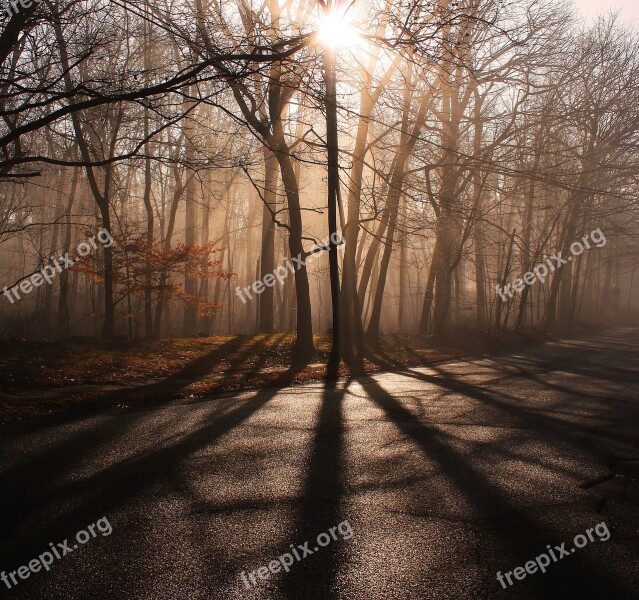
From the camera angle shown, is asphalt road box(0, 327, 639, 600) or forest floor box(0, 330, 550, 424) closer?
asphalt road box(0, 327, 639, 600)

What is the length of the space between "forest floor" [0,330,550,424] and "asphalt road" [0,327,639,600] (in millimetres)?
1214

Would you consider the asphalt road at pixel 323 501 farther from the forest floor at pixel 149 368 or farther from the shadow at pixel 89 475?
the forest floor at pixel 149 368

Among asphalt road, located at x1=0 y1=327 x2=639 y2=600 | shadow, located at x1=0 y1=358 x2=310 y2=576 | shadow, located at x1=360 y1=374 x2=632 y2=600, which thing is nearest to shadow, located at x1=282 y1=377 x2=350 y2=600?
asphalt road, located at x1=0 y1=327 x2=639 y2=600

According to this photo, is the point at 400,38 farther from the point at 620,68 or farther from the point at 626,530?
the point at 620,68

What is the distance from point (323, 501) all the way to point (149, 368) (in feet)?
30.2

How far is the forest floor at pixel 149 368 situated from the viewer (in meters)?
9.29

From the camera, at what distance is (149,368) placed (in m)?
13.4

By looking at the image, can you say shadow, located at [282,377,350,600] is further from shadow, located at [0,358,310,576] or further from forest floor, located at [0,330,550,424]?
forest floor, located at [0,330,550,424]

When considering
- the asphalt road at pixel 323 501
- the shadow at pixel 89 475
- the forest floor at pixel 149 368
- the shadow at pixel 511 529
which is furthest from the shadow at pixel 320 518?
the forest floor at pixel 149 368

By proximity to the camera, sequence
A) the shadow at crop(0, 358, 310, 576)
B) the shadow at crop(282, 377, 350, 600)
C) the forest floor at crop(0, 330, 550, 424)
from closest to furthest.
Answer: the shadow at crop(282, 377, 350, 600)
the shadow at crop(0, 358, 310, 576)
the forest floor at crop(0, 330, 550, 424)

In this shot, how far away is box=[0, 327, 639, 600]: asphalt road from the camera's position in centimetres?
362

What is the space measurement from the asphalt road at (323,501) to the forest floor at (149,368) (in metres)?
1.21

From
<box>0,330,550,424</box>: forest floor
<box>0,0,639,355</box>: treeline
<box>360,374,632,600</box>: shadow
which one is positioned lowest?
<box>360,374,632,600</box>: shadow

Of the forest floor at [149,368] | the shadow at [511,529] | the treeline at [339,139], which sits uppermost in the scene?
the treeline at [339,139]
